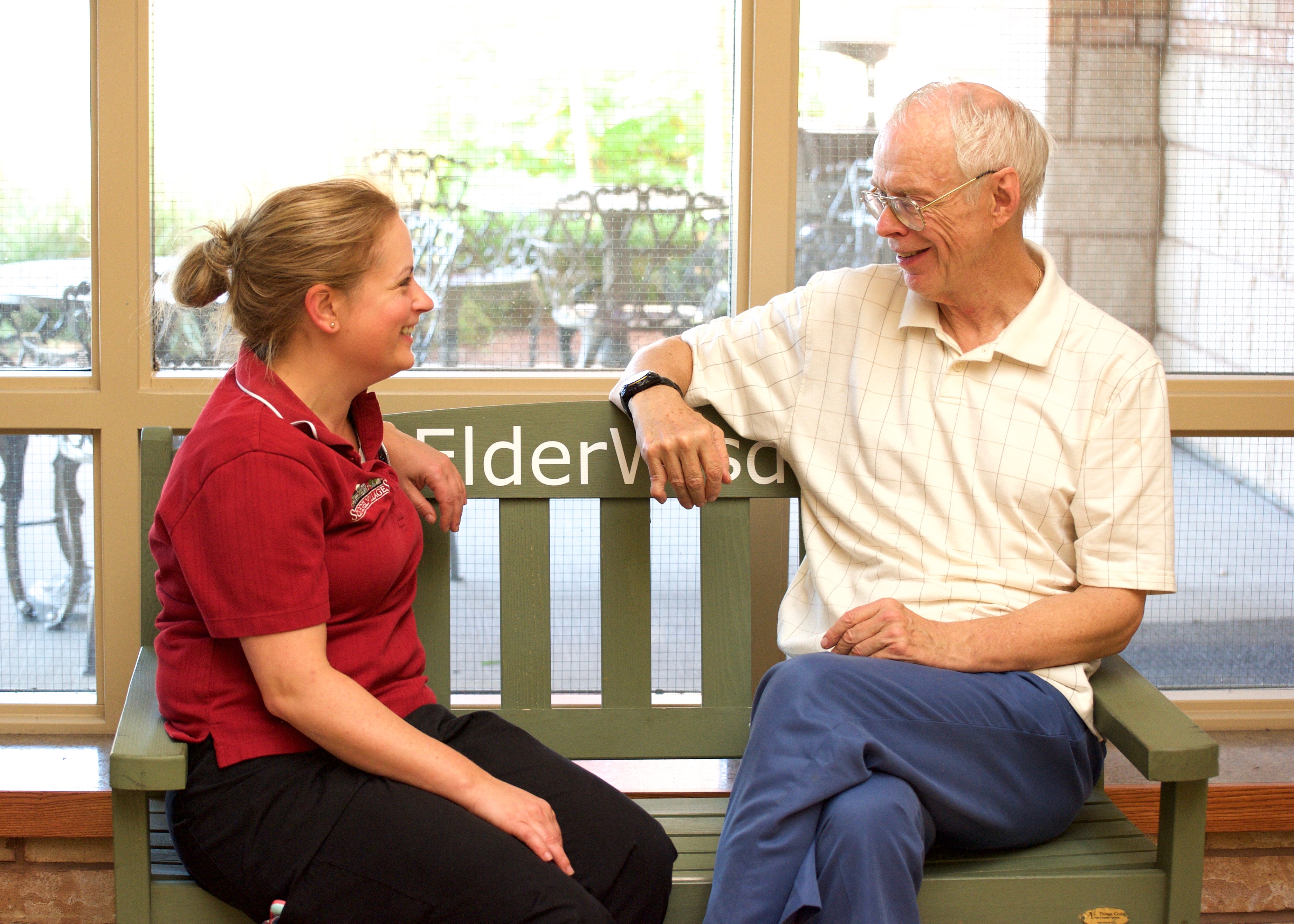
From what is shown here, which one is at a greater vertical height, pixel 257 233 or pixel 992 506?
pixel 257 233

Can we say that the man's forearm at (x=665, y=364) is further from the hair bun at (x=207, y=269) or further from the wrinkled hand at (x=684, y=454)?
the hair bun at (x=207, y=269)

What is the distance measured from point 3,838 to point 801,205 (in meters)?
2.04

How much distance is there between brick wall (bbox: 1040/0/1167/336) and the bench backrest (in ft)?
3.02

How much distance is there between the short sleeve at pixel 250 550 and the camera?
1.49m

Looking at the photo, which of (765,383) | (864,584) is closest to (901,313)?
(765,383)

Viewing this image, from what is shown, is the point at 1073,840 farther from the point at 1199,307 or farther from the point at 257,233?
the point at 257,233

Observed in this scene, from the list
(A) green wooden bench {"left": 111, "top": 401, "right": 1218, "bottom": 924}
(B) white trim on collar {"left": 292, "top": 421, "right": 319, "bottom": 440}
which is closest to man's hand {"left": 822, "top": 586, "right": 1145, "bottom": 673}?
(A) green wooden bench {"left": 111, "top": 401, "right": 1218, "bottom": 924}

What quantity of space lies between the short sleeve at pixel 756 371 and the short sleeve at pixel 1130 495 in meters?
0.53

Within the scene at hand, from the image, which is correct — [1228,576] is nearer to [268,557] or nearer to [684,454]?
[684,454]

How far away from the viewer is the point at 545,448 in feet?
6.92

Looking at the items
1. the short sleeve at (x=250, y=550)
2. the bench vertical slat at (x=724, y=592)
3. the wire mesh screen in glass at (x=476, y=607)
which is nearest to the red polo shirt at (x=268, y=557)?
the short sleeve at (x=250, y=550)

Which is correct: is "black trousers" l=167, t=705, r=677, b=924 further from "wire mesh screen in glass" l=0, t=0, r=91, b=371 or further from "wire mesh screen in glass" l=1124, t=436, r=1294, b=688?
"wire mesh screen in glass" l=1124, t=436, r=1294, b=688

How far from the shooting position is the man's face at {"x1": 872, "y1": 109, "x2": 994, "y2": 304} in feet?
6.37

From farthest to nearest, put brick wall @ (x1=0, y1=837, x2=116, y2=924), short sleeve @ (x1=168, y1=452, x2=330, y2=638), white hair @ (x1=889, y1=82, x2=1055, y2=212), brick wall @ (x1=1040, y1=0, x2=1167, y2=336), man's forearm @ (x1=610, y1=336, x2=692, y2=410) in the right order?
brick wall @ (x1=1040, y1=0, x2=1167, y2=336), brick wall @ (x1=0, y1=837, x2=116, y2=924), man's forearm @ (x1=610, y1=336, x2=692, y2=410), white hair @ (x1=889, y1=82, x2=1055, y2=212), short sleeve @ (x1=168, y1=452, x2=330, y2=638)
